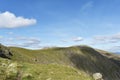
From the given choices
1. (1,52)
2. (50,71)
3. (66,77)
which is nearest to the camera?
(66,77)

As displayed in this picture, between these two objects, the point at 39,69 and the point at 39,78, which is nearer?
the point at 39,78

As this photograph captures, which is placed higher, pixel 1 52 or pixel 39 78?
pixel 1 52

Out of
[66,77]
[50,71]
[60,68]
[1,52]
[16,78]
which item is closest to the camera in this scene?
[16,78]

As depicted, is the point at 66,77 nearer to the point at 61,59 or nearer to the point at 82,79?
the point at 82,79

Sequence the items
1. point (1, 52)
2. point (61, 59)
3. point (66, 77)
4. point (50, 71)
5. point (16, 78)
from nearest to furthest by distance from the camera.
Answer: point (16, 78) → point (66, 77) → point (50, 71) → point (1, 52) → point (61, 59)

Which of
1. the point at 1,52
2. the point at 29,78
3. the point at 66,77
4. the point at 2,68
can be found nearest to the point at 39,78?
the point at 29,78

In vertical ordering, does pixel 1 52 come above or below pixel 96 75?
above

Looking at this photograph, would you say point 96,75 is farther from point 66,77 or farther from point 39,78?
point 39,78

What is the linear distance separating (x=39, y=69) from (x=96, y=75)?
869cm

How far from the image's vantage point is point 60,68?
132ft

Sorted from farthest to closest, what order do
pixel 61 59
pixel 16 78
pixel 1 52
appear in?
1. pixel 61 59
2. pixel 1 52
3. pixel 16 78

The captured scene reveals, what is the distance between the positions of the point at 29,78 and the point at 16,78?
1653 millimetres

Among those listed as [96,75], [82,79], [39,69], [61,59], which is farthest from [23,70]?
[61,59]

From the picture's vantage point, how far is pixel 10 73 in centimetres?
3284
